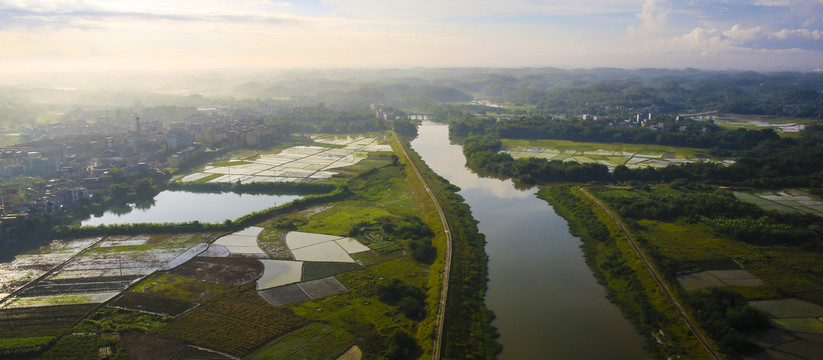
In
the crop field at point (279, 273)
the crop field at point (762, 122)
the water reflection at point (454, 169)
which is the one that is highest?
the crop field at point (762, 122)

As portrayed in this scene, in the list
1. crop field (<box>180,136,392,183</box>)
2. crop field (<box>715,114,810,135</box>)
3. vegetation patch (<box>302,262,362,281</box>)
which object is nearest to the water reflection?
crop field (<box>180,136,392,183</box>)

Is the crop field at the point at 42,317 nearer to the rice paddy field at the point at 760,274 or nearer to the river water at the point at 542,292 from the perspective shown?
the river water at the point at 542,292

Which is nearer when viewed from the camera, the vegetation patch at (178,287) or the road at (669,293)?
the road at (669,293)

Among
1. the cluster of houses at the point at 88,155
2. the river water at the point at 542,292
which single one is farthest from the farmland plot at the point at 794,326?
the cluster of houses at the point at 88,155

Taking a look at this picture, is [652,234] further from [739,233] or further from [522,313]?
[522,313]

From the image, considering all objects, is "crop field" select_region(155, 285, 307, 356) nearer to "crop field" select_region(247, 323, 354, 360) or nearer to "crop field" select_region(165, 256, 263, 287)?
"crop field" select_region(247, 323, 354, 360)

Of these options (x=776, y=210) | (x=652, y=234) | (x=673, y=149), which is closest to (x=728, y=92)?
(x=673, y=149)
